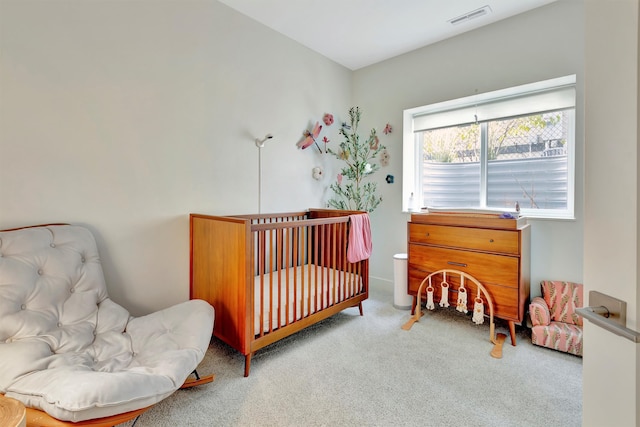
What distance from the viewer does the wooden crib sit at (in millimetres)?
1854

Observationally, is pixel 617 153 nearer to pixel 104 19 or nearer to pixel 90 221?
pixel 90 221

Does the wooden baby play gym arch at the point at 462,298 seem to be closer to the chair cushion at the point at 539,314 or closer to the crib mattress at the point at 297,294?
the chair cushion at the point at 539,314

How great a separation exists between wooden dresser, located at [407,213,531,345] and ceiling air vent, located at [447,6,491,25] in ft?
5.71

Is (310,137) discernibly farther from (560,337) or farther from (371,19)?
(560,337)

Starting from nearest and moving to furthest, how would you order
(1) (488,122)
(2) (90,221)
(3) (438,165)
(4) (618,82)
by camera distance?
(4) (618,82) → (2) (90,221) → (1) (488,122) → (3) (438,165)

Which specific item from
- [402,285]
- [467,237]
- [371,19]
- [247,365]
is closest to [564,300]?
[467,237]

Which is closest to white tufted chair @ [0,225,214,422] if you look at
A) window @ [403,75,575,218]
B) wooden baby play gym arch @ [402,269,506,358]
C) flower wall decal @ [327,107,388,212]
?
wooden baby play gym arch @ [402,269,506,358]

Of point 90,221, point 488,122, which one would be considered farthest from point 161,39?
point 488,122

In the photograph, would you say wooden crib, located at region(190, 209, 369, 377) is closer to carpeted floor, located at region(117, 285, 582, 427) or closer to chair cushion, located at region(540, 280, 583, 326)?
carpeted floor, located at region(117, 285, 582, 427)

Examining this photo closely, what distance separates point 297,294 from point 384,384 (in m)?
0.90

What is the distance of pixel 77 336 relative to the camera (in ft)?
5.08

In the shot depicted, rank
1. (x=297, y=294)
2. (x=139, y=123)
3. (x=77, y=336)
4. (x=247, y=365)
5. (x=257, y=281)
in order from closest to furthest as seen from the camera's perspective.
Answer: (x=77, y=336) < (x=247, y=365) < (x=139, y=123) < (x=297, y=294) < (x=257, y=281)

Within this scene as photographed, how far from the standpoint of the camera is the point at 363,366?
6.47 feet

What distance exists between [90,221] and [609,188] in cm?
247
